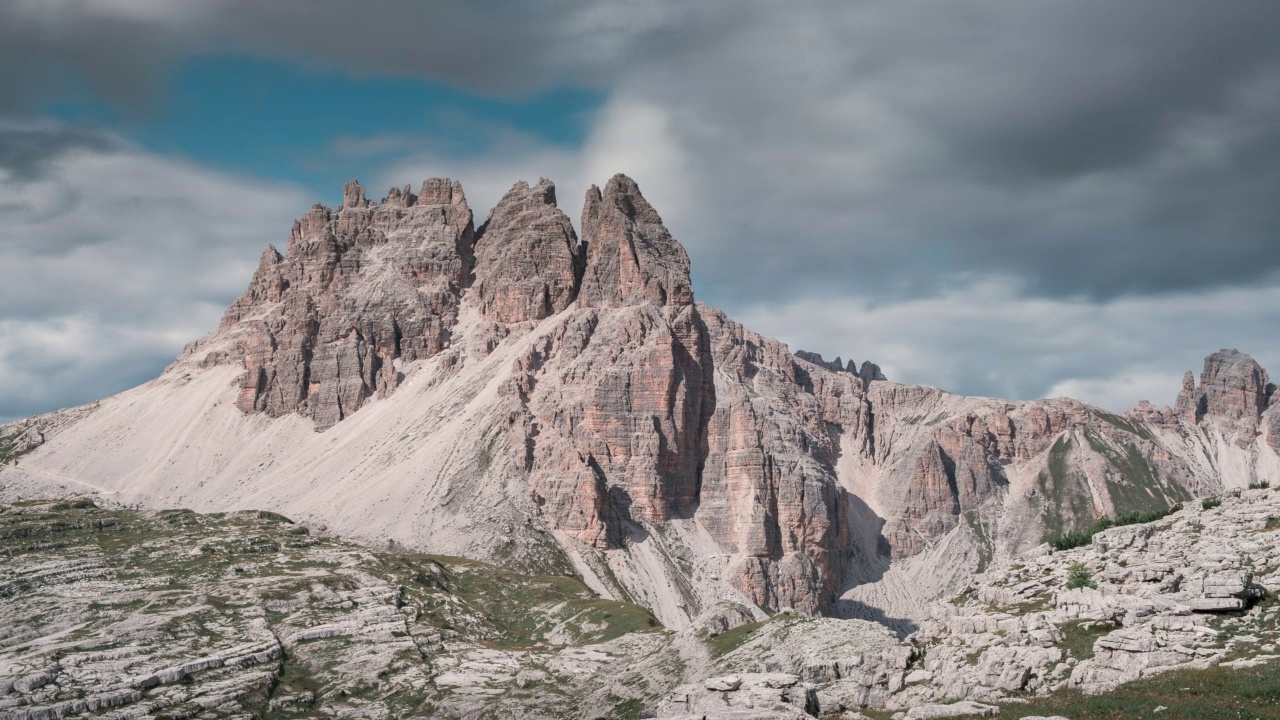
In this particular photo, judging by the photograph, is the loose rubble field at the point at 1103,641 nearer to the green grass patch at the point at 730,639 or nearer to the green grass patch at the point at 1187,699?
the green grass patch at the point at 1187,699

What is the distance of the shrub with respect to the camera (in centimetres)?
6875

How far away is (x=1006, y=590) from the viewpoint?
74.5 metres

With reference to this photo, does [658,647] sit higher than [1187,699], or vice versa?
[658,647]

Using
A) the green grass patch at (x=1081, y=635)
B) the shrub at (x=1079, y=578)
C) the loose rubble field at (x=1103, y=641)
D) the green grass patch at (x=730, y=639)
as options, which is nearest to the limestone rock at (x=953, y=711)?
the loose rubble field at (x=1103, y=641)

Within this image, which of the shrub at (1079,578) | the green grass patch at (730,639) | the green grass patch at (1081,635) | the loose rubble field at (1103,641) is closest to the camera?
the loose rubble field at (1103,641)

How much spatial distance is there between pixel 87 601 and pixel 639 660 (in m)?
93.4

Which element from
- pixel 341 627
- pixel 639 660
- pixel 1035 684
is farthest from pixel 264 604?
pixel 1035 684

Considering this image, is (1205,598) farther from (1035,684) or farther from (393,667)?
(393,667)

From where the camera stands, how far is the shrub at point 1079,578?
68.8 metres

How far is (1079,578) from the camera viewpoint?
6969cm

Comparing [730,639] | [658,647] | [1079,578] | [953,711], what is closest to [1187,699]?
[953,711]

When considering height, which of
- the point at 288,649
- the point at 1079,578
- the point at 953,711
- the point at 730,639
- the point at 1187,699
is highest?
the point at 288,649

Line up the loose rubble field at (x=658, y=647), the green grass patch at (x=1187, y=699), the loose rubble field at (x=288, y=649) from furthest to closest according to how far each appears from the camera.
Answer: the loose rubble field at (x=288, y=649), the loose rubble field at (x=658, y=647), the green grass patch at (x=1187, y=699)

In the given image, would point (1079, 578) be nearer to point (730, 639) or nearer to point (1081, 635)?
point (1081, 635)
